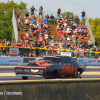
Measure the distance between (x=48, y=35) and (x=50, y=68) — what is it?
17406mm

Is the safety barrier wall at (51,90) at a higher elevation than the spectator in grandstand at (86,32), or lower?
lower

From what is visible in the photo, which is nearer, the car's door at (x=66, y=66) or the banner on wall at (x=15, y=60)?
the car's door at (x=66, y=66)

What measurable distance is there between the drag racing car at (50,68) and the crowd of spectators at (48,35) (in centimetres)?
1207

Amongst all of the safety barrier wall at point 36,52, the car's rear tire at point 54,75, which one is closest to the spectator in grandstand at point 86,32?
the safety barrier wall at point 36,52

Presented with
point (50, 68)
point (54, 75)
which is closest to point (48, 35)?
point (54, 75)

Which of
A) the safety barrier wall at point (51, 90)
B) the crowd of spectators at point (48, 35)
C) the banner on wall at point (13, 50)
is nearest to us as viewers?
the safety barrier wall at point (51, 90)

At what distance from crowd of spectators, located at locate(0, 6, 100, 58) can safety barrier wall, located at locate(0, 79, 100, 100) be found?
15.8 metres

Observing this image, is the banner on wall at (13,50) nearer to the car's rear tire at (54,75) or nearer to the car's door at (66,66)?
the car's door at (66,66)

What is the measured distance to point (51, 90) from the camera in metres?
7.17

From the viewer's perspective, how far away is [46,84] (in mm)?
7145

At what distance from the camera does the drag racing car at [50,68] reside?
396 inches

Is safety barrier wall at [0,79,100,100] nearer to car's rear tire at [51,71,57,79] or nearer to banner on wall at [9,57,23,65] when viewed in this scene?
car's rear tire at [51,71,57,79]

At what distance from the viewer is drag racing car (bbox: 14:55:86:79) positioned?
10055 millimetres

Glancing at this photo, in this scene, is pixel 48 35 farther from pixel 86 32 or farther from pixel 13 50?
pixel 86 32
